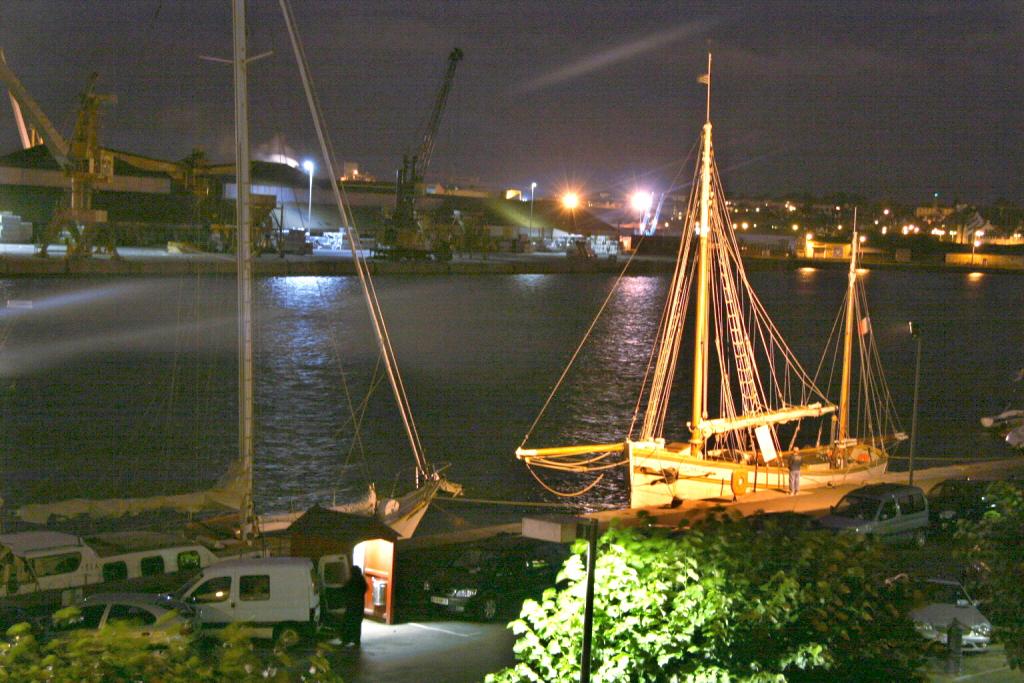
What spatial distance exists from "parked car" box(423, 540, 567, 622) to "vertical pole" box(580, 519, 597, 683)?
12.1ft

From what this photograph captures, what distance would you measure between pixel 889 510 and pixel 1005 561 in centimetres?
496

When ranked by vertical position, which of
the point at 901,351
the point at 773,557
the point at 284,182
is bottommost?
the point at 901,351

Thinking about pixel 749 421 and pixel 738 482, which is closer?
pixel 738 482

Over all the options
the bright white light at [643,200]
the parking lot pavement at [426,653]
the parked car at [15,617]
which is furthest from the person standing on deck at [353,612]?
the bright white light at [643,200]

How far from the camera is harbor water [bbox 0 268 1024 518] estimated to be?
1479 centimetres

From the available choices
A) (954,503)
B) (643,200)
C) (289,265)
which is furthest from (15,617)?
(643,200)

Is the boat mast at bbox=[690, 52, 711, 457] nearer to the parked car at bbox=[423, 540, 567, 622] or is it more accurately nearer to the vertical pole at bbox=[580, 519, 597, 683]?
the parked car at bbox=[423, 540, 567, 622]

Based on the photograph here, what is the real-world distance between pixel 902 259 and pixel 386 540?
97918 millimetres

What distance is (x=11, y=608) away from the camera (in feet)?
19.1

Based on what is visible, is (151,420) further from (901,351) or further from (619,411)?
(901,351)

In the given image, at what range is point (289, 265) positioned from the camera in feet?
166

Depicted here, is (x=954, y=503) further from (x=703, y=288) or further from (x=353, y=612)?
(x=353, y=612)

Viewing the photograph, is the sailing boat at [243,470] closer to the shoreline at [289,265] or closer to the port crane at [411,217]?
the shoreline at [289,265]

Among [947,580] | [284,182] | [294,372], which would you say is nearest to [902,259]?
[284,182]
